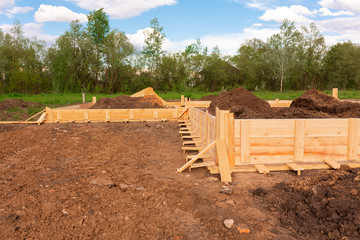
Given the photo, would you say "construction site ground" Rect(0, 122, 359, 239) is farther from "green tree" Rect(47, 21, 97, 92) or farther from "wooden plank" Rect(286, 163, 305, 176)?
"green tree" Rect(47, 21, 97, 92)

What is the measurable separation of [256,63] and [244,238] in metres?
37.4

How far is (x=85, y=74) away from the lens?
34.2m

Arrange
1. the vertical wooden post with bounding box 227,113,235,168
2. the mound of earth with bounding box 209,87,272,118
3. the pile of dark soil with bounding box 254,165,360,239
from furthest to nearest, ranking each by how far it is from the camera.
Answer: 1. the mound of earth with bounding box 209,87,272,118
2. the vertical wooden post with bounding box 227,113,235,168
3. the pile of dark soil with bounding box 254,165,360,239

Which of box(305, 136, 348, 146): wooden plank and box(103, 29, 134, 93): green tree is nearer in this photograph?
box(305, 136, 348, 146): wooden plank

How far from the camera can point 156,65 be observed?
3597cm

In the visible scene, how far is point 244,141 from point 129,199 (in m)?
2.44

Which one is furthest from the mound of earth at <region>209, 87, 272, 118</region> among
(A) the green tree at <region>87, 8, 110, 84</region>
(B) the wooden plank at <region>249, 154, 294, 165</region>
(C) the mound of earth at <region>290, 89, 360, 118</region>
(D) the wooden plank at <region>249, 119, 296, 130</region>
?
(A) the green tree at <region>87, 8, 110, 84</region>

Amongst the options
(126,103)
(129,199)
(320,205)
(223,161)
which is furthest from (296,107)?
(126,103)

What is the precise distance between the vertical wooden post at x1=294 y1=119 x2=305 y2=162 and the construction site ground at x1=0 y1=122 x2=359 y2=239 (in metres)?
0.37

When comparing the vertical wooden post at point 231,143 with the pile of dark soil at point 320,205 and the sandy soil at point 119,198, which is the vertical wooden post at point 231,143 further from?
the pile of dark soil at point 320,205

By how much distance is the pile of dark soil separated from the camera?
3096mm

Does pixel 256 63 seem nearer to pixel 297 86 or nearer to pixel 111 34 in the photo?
pixel 297 86

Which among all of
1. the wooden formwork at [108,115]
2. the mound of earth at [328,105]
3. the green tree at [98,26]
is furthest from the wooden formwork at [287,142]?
the green tree at [98,26]

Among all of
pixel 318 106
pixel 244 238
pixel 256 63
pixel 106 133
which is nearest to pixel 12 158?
pixel 106 133
